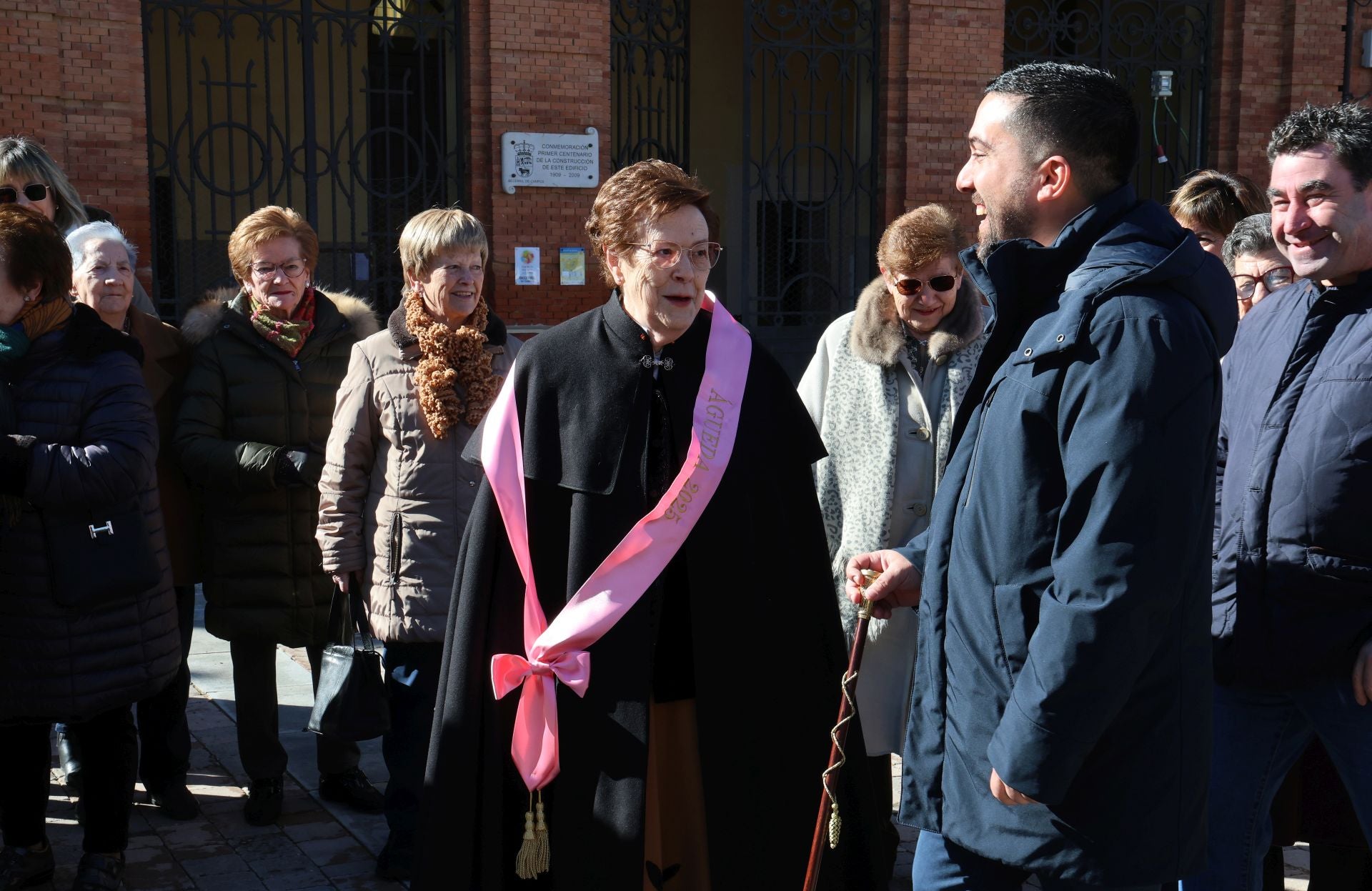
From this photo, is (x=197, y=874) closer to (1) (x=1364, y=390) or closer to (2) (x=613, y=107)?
(1) (x=1364, y=390)

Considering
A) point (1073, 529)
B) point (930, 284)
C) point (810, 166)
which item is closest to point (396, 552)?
point (930, 284)

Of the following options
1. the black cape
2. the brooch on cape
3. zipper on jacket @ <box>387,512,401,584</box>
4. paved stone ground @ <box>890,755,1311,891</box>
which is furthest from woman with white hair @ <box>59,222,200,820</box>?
paved stone ground @ <box>890,755,1311,891</box>

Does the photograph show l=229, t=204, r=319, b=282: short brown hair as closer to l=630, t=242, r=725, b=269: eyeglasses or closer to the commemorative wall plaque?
l=630, t=242, r=725, b=269: eyeglasses

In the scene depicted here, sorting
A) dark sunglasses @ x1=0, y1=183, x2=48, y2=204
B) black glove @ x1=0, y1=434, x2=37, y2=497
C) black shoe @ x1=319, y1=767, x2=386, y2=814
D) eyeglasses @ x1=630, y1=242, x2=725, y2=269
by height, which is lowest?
black shoe @ x1=319, y1=767, x2=386, y2=814

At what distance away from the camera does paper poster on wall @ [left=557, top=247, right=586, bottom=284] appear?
11.5 meters

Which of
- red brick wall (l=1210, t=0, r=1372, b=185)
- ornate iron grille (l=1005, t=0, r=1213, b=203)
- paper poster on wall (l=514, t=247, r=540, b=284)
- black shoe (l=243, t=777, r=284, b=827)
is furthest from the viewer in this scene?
red brick wall (l=1210, t=0, r=1372, b=185)

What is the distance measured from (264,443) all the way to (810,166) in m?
8.35

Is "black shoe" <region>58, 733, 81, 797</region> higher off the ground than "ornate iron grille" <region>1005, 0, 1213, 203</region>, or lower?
lower

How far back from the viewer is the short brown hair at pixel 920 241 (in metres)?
3.90

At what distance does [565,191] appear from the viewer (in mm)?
11602

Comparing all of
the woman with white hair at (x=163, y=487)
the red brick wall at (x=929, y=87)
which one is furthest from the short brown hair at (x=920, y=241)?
the red brick wall at (x=929, y=87)

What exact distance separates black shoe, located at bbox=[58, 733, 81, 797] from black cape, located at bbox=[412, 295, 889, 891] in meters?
2.34

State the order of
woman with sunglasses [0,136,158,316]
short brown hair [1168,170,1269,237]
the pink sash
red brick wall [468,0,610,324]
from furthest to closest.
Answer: red brick wall [468,0,610,324] < short brown hair [1168,170,1269,237] < woman with sunglasses [0,136,158,316] < the pink sash

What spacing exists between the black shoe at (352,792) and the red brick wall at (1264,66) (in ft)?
40.2
